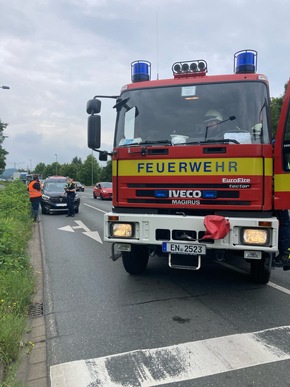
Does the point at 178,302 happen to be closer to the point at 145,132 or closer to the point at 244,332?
the point at 244,332

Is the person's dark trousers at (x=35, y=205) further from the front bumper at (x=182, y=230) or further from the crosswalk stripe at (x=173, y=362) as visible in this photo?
the crosswalk stripe at (x=173, y=362)

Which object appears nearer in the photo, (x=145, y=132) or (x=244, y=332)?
(x=244, y=332)

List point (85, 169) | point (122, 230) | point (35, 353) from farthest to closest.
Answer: point (85, 169) → point (122, 230) → point (35, 353)

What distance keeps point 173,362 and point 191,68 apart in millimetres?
4015

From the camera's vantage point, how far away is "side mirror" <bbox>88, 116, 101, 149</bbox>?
5.36m

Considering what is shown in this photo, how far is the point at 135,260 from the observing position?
19.7ft

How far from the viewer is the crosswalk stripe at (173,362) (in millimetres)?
2994

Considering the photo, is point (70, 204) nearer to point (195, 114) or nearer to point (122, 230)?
point (122, 230)

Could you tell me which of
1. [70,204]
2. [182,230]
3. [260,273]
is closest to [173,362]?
[182,230]

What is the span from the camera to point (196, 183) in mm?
4551

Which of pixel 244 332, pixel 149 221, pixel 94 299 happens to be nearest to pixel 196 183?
pixel 149 221

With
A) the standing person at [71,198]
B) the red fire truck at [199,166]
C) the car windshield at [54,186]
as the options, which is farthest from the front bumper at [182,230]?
the car windshield at [54,186]

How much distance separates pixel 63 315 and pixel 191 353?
1.80m

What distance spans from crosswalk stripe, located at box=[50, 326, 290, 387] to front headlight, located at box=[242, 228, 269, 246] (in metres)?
1.06
